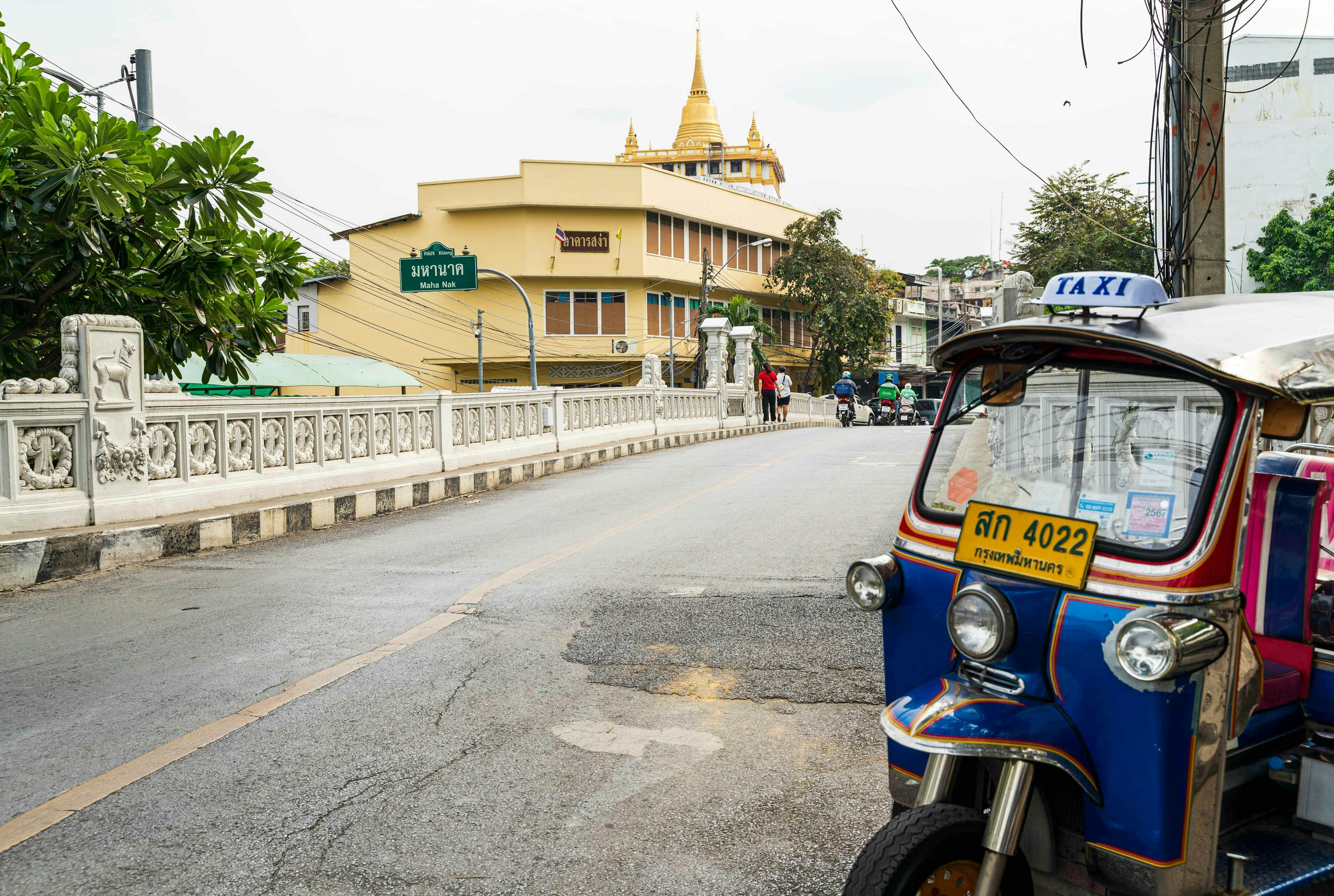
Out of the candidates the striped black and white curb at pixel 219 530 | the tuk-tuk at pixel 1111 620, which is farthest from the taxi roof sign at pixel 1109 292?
the striped black and white curb at pixel 219 530

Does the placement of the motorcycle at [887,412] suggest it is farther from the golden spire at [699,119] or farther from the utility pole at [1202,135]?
the golden spire at [699,119]

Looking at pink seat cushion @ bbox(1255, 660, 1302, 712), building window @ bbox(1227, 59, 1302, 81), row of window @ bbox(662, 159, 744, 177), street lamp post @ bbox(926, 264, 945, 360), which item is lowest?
pink seat cushion @ bbox(1255, 660, 1302, 712)

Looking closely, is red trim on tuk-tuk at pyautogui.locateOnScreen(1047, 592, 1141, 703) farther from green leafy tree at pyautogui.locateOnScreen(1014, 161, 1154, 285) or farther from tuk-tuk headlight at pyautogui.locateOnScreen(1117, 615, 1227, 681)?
green leafy tree at pyautogui.locateOnScreen(1014, 161, 1154, 285)

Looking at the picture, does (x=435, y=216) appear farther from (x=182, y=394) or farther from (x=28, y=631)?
(x=28, y=631)

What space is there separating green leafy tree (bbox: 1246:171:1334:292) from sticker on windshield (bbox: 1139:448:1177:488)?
131ft

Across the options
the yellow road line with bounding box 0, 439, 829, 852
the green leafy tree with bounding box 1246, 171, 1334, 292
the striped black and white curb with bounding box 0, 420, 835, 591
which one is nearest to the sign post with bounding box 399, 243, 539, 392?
the striped black and white curb with bounding box 0, 420, 835, 591

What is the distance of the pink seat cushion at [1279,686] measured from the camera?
2943 mm

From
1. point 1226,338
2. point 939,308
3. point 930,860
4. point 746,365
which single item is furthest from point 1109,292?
point 939,308

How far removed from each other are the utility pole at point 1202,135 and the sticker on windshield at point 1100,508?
240 inches

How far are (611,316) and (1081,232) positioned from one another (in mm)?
20662

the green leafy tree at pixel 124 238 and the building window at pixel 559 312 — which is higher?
the building window at pixel 559 312

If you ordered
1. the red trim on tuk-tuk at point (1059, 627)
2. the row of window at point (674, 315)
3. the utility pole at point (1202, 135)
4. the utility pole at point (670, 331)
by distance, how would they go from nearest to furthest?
the red trim on tuk-tuk at point (1059, 627) → the utility pole at point (1202, 135) → the utility pole at point (670, 331) → the row of window at point (674, 315)

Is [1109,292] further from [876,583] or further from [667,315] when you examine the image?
[667,315]

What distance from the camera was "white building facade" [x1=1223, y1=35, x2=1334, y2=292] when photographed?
4106 cm
